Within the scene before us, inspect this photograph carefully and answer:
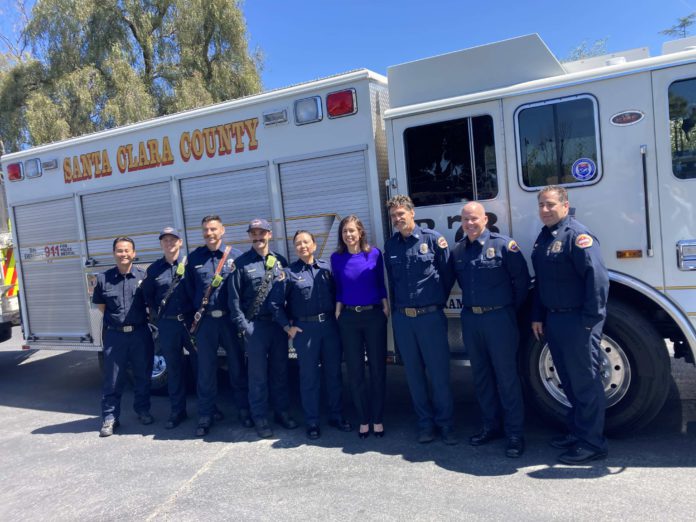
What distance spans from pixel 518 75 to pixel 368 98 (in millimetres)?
1198

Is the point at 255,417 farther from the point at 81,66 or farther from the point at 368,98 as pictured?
the point at 81,66

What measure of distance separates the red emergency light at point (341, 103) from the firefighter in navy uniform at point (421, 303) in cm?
97

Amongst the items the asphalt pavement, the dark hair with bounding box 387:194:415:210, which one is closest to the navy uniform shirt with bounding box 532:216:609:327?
the dark hair with bounding box 387:194:415:210

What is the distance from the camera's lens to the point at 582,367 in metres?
3.84

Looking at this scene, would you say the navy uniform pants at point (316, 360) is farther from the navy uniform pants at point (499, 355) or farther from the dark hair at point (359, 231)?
the navy uniform pants at point (499, 355)

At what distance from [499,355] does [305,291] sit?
1604mm

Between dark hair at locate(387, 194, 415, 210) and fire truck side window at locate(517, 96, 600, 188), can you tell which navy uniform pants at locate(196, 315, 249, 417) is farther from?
fire truck side window at locate(517, 96, 600, 188)

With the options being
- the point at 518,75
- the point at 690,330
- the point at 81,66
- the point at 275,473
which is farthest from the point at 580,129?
the point at 81,66

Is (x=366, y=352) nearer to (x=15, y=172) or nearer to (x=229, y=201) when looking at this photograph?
(x=229, y=201)

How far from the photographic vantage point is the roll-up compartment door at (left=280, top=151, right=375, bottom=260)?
16.0 ft

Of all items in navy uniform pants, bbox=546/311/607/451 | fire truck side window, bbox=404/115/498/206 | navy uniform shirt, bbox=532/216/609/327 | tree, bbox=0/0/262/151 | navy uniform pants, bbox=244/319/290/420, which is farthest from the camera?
tree, bbox=0/0/262/151

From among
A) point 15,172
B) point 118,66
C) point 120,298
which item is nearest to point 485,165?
point 120,298

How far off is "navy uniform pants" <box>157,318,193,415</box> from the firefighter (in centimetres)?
116

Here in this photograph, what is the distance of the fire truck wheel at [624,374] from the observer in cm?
404
